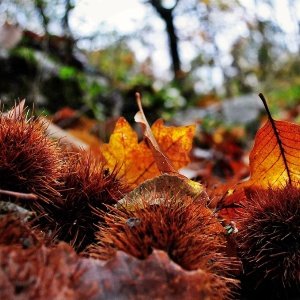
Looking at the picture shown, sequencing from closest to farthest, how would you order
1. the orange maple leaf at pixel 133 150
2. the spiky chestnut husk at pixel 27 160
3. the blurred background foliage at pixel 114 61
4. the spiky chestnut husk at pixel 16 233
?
the spiky chestnut husk at pixel 16 233, the spiky chestnut husk at pixel 27 160, the orange maple leaf at pixel 133 150, the blurred background foliage at pixel 114 61

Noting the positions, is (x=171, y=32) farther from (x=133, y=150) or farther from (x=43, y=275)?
(x=43, y=275)

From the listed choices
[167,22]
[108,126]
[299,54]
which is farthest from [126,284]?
[299,54]

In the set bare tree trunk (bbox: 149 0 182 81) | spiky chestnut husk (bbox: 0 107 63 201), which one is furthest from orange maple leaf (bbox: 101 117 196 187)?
bare tree trunk (bbox: 149 0 182 81)

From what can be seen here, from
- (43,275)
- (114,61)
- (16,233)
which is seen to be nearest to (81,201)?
(16,233)

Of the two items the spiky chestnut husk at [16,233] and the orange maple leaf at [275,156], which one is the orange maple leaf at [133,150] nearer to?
the orange maple leaf at [275,156]

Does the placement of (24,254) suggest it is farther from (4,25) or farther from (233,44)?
(233,44)

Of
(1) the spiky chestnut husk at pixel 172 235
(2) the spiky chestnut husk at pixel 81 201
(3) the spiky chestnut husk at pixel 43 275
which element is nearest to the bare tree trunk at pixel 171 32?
(2) the spiky chestnut husk at pixel 81 201
